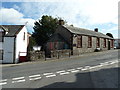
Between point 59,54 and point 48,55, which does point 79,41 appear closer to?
point 59,54

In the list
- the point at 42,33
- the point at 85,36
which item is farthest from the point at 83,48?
the point at 42,33

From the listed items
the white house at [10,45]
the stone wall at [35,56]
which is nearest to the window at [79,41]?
the stone wall at [35,56]

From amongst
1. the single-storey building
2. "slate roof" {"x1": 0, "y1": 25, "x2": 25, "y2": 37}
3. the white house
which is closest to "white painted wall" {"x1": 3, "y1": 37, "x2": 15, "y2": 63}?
the white house

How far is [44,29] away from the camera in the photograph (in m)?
54.8

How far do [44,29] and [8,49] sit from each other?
30458 millimetres

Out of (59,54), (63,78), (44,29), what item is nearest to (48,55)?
(59,54)

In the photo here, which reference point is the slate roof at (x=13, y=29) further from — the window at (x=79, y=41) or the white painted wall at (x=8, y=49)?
the window at (x=79, y=41)

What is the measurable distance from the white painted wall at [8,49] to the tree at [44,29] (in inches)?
1113

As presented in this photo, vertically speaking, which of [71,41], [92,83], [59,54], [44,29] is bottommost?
[92,83]

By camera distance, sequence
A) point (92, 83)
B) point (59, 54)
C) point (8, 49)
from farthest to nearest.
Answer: point (59, 54), point (8, 49), point (92, 83)

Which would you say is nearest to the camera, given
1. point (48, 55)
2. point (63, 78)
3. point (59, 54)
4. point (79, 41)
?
point (63, 78)

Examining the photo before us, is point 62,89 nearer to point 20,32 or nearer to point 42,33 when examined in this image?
point 20,32

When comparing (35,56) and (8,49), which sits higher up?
(8,49)

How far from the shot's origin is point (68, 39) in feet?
107
